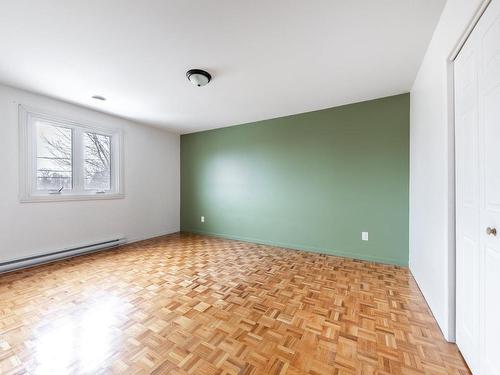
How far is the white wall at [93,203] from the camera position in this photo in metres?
2.73

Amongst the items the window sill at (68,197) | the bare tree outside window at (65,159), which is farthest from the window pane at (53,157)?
the window sill at (68,197)

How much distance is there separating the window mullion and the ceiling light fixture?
2.39 metres

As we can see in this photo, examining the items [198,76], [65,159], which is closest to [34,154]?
[65,159]

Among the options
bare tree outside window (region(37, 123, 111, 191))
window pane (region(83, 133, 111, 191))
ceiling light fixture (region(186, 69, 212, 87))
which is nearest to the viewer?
ceiling light fixture (region(186, 69, 212, 87))

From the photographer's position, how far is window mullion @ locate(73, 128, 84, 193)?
342 centimetres

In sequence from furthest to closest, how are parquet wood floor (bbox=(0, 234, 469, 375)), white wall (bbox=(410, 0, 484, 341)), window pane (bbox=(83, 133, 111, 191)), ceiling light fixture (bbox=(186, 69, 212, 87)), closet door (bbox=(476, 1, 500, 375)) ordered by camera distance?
window pane (bbox=(83, 133, 111, 191)) → ceiling light fixture (bbox=(186, 69, 212, 87)) → white wall (bbox=(410, 0, 484, 341)) → parquet wood floor (bbox=(0, 234, 469, 375)) → closet door (bbox=(476, 1, 500, 375))

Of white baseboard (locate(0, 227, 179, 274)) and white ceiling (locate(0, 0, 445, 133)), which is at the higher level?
white ceiling (locate(0, 0, 445, 133))

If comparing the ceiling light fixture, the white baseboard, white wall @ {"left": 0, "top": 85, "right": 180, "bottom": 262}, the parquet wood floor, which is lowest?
the parquet wood floor

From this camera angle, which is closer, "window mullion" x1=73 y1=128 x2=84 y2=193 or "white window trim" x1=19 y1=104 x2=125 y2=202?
"white window trim" x1=19 y1=104 x2=125 y2=202

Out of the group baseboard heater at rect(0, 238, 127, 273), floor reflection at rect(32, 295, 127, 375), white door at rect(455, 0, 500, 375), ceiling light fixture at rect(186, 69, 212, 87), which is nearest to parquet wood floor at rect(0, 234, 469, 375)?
floor reflection at rect(32, 295, 127, 375)

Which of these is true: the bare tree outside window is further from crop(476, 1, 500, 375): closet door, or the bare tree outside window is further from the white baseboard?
Answer: crop(476, 1, 500, 375): closet door

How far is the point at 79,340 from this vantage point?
1504mm

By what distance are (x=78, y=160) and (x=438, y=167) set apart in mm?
4694

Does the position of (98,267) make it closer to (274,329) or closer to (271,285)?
(271,285)
